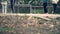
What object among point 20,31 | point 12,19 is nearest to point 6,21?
point 12,19

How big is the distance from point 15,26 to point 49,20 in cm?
133

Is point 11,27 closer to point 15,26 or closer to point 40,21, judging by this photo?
point 15,26

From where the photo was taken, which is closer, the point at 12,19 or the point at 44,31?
the point at 44,31

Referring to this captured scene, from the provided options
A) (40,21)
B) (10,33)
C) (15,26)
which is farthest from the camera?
(40,21)

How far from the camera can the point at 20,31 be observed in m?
7.43

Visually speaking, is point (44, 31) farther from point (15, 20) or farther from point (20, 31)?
point (15, 20)

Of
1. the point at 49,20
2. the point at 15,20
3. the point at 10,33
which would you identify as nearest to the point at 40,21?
the point at 49,20

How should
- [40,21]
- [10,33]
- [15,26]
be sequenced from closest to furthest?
1. [10,33]
2. [15,26]
3. [40,21]

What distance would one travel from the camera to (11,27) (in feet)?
25.1

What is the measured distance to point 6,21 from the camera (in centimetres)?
823

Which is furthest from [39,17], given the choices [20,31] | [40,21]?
[20,31]

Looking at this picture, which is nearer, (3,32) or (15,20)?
(3,32)

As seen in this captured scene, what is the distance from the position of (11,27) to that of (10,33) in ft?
1.58

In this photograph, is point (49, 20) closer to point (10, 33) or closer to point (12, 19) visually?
point (12, 19)
